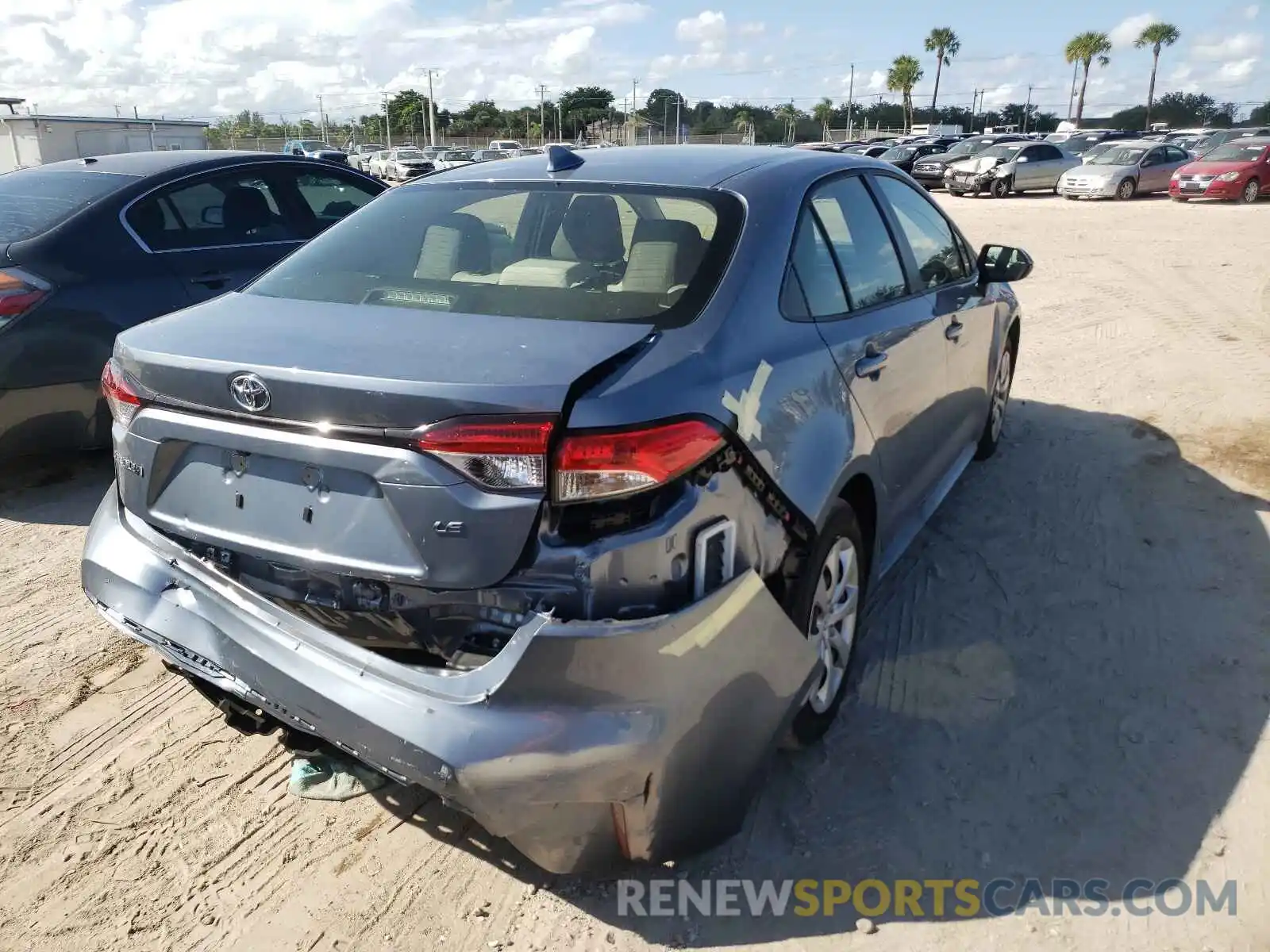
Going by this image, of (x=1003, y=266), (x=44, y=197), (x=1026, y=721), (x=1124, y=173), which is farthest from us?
(x=1124, y=173)

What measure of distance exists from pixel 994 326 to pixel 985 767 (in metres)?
2.61

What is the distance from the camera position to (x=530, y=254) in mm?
2936

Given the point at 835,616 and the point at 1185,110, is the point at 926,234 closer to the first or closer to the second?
the point at 835,616

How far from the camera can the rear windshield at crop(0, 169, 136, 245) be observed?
16.7 ft

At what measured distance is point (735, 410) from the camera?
2303 mm

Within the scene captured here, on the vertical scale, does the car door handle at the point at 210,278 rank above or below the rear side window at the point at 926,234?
below

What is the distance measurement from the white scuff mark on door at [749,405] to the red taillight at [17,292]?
402 centimetres

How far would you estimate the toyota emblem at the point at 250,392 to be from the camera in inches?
87.3

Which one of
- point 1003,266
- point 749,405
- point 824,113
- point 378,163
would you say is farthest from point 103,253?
point 824,113

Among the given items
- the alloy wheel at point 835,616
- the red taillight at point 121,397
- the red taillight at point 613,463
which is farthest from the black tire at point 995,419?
the red taillight at point 121,397

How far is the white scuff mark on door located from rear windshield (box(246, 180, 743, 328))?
0.75 ft

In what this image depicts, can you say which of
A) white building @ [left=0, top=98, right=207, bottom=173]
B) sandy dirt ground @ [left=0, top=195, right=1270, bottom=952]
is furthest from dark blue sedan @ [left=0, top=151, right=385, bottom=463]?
white building @ [left=0, top=98, right=207, bottom=173]

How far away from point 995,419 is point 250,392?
13.9 feet

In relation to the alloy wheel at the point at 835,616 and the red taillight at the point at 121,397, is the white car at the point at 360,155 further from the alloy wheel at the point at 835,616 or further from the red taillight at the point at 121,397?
the alloy wheel at the point at 835,616
